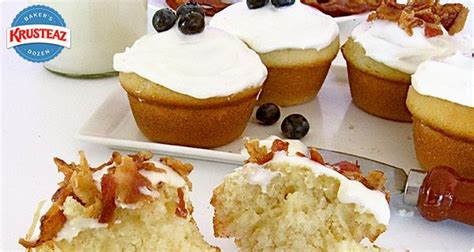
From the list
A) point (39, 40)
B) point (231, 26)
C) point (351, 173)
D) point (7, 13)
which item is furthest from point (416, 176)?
point (7, 13)

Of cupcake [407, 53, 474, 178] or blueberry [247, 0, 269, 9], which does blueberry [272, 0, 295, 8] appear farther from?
cupcake [407, 53, 474, 178]

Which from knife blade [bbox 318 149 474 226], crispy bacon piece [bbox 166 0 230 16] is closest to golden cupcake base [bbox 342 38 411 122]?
knife blade [bbox 318 149 474 226]

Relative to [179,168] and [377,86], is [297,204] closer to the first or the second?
[179,168]

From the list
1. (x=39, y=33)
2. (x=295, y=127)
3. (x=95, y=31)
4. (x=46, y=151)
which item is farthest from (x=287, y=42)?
(x=39, y=33)

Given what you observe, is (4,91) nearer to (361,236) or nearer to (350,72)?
(350,72)

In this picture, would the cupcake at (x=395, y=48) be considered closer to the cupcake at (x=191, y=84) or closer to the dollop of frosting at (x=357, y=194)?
the cupcake at (x=191, y=84)
